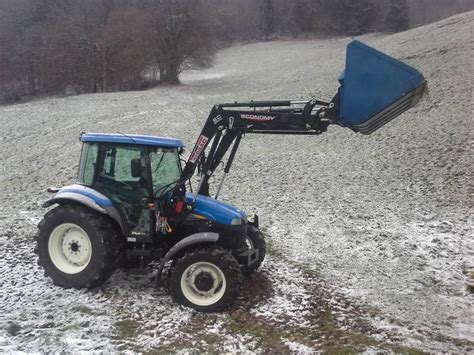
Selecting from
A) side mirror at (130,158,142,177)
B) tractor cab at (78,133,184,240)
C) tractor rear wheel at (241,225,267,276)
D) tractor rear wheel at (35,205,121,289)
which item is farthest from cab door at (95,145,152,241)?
tractor rear wheel at (241,225,267,276)

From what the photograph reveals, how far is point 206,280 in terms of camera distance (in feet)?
20.5

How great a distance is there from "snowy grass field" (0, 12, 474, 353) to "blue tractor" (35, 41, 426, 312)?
0.40 meters

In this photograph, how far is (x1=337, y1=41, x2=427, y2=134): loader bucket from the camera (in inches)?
231

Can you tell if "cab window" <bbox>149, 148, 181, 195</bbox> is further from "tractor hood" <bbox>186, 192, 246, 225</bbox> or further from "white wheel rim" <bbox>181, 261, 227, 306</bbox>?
"white wheel rim" <bbox>181, 261, 227, 306</bbox>

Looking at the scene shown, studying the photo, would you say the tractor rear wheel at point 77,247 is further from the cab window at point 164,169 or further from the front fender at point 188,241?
the cab window at point 164,169

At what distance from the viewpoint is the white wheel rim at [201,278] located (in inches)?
245

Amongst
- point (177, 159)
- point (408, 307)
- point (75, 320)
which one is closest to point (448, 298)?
point (408, 307)

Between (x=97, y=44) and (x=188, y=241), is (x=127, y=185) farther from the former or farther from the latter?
(x=97, y=44)

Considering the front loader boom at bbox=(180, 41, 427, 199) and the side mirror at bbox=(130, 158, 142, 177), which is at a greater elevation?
the front loader boom at bbox=(180, 41, 427, 199)

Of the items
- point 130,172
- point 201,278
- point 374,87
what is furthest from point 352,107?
point 130,172

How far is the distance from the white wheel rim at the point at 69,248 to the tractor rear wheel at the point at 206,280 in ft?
4.65

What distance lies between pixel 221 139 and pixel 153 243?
71.9 inches

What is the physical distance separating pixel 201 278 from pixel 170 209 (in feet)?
3.72

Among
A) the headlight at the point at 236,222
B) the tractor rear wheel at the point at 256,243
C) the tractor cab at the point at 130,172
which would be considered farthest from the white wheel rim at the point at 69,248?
the tractor rear wheel at the point at 256,243
